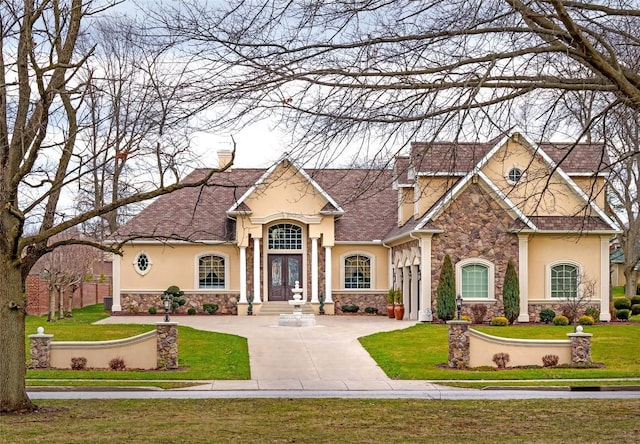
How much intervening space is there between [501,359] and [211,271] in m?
18.9

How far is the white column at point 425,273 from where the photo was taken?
3497 centimetres

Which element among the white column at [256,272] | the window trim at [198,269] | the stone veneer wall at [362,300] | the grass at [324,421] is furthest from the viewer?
the stone veneer wall at [362,300]

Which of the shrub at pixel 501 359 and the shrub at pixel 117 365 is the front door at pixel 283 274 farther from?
the shrub at pixel 501 359

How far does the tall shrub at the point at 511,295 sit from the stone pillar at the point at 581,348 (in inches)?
→ 401

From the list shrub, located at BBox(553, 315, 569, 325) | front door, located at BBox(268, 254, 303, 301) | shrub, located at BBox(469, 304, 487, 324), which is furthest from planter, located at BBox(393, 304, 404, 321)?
shrub, located at BBox(553, 315, 569, 325)

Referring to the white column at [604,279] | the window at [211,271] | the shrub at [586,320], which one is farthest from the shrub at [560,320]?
the window at [211,271]

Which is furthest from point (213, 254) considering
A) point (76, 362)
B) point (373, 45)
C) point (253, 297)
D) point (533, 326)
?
point (373, 45)

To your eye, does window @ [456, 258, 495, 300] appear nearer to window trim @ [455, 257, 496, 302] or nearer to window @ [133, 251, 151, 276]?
window trim @ [455, 257, 496, 302]

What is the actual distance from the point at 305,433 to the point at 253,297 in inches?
1090

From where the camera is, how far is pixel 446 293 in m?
34.3

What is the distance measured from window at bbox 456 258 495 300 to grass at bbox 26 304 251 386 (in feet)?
31.0

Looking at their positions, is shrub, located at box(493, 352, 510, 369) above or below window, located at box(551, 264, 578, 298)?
below

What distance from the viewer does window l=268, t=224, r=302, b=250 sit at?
41.5 m

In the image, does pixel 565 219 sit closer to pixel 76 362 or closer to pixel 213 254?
pixel 213 254
